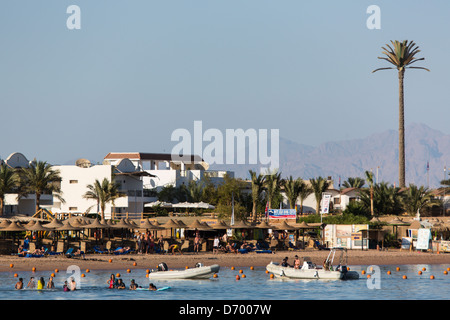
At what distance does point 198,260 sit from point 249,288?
898 cm

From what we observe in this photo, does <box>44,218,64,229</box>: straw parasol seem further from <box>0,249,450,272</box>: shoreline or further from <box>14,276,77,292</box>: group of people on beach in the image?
<box>14,276,77,292</box>: group of people on beach

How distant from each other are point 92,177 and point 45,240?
31404mm

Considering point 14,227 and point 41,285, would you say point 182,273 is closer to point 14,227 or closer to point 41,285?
point 41,285

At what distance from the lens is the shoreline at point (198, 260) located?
42344 mm

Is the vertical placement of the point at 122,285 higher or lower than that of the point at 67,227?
lower

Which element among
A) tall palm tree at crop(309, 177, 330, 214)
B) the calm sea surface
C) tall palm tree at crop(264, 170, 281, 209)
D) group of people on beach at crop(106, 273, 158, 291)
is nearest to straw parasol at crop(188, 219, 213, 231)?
the calm sea surface

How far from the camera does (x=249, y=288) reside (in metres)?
36.6

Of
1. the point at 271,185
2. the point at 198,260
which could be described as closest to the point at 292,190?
the point at 271,185

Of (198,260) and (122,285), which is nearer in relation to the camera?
(122,285)

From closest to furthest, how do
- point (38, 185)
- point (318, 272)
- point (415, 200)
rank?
point (318, 272)
point (415, 200)
point (38, 185)

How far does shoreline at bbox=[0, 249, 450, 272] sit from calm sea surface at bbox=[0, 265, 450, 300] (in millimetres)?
1002

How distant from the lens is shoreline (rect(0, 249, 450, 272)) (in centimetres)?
4234

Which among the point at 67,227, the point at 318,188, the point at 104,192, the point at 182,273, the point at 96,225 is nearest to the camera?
the point at 182,273
